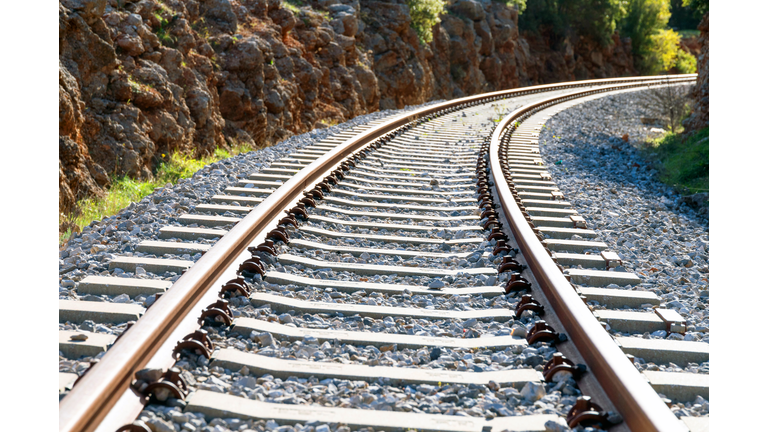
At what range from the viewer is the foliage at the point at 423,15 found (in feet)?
68.0

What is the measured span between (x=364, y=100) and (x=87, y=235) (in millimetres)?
12624

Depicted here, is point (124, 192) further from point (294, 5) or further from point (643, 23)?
point (643, 23)

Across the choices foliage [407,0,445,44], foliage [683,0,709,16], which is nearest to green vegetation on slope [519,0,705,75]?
foliage [407,0,445,44]

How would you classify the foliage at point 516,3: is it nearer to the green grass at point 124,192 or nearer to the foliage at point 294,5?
the foliage at point 294,5

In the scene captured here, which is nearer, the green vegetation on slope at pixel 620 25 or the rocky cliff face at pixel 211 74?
the rocky cliff face at pixel 211 74

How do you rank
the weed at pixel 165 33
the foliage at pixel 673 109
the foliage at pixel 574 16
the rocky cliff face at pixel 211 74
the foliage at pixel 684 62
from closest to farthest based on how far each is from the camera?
the rocky cliff face at pixel 211 74
the weed at pixel 165 33
the foliage at pixel 673 109
the foliage at pixel 574 16
the foliage at pixel 684 62

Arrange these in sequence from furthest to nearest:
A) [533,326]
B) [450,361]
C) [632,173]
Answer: [632,173] < [533,326] < [450,361]

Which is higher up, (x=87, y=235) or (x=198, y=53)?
(x=198, y=53)

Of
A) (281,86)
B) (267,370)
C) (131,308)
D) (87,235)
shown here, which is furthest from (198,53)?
(267,370)

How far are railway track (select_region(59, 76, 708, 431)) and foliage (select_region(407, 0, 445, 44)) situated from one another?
16.8 metres

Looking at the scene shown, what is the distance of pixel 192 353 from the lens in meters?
2.58

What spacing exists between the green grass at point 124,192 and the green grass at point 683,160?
6.53 meters

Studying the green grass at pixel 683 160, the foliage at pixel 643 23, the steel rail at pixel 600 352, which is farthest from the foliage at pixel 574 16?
the steel rail at pixel 600 352

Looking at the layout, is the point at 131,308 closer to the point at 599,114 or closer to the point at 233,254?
the point at 233,254
